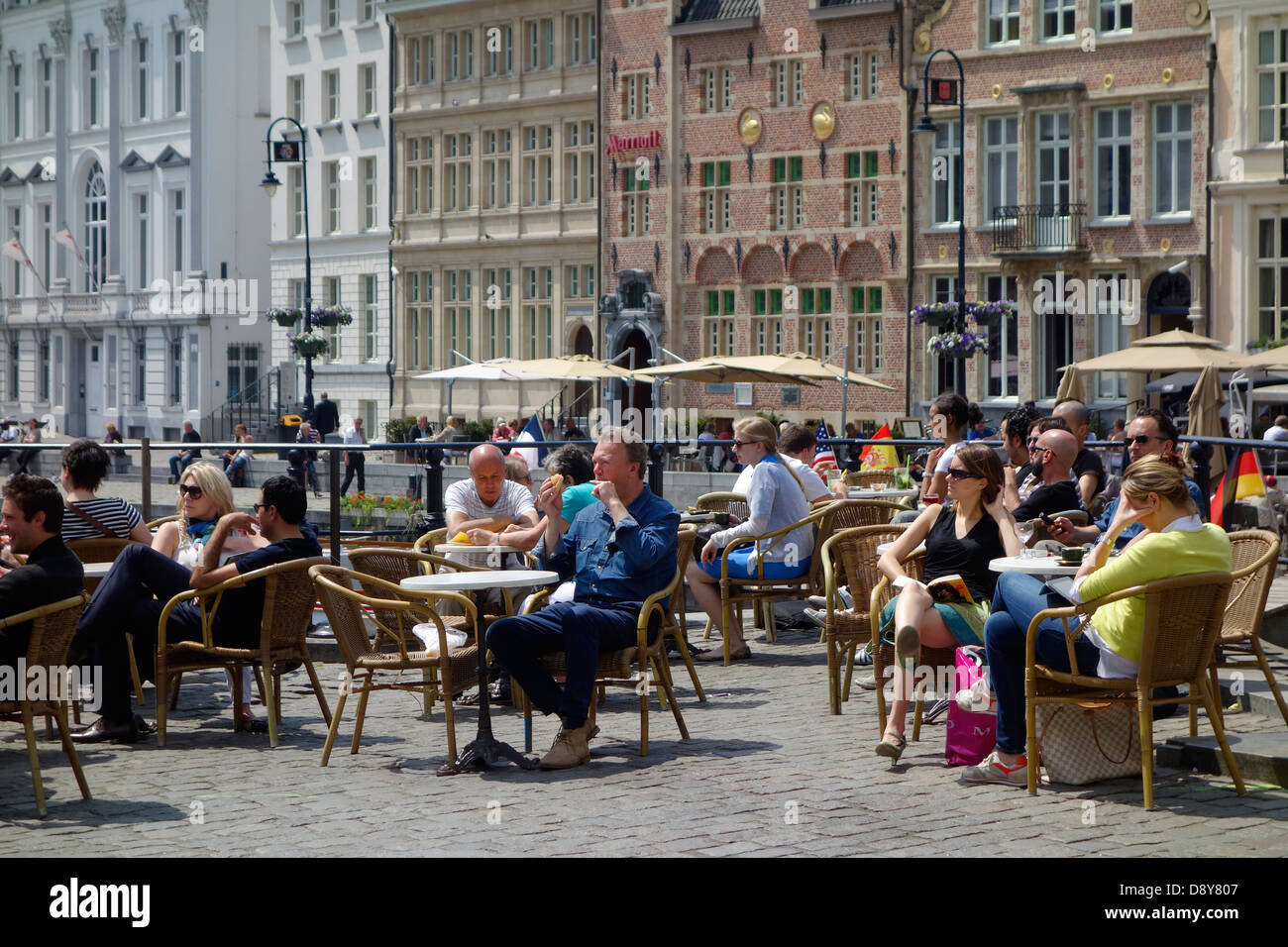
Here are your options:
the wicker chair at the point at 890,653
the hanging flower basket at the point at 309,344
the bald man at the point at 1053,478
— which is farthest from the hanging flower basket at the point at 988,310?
the wicker chair at the point at 890,653

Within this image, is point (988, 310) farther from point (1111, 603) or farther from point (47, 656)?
point (47, 656)

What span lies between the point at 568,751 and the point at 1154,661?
2.39m

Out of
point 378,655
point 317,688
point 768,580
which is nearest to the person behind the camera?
point 378,655

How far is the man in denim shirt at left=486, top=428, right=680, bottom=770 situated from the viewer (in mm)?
7855

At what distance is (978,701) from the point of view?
24.8ft

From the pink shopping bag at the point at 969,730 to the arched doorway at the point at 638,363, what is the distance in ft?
111

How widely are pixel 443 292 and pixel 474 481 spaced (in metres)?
36.3

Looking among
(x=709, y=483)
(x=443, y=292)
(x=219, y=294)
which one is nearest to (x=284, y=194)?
(x=219, y=294)

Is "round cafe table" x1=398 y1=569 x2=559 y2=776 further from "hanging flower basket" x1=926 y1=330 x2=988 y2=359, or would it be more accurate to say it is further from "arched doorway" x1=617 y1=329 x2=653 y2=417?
"arched doorway" x1=617 y1=329 x2=653 y2=417

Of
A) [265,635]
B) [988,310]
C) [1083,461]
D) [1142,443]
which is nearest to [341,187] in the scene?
[988,310]

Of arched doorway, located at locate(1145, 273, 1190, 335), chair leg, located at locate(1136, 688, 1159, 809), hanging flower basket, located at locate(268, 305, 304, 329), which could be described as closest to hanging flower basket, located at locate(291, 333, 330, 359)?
hanging flower basket, located at locate(268, 305, 304, 329)

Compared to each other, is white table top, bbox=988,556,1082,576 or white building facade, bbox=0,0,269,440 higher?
white building facade, bbox=0,0,269,440

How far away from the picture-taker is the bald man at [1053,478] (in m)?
9.41

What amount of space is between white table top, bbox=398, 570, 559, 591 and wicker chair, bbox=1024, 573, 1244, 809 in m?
2.24
